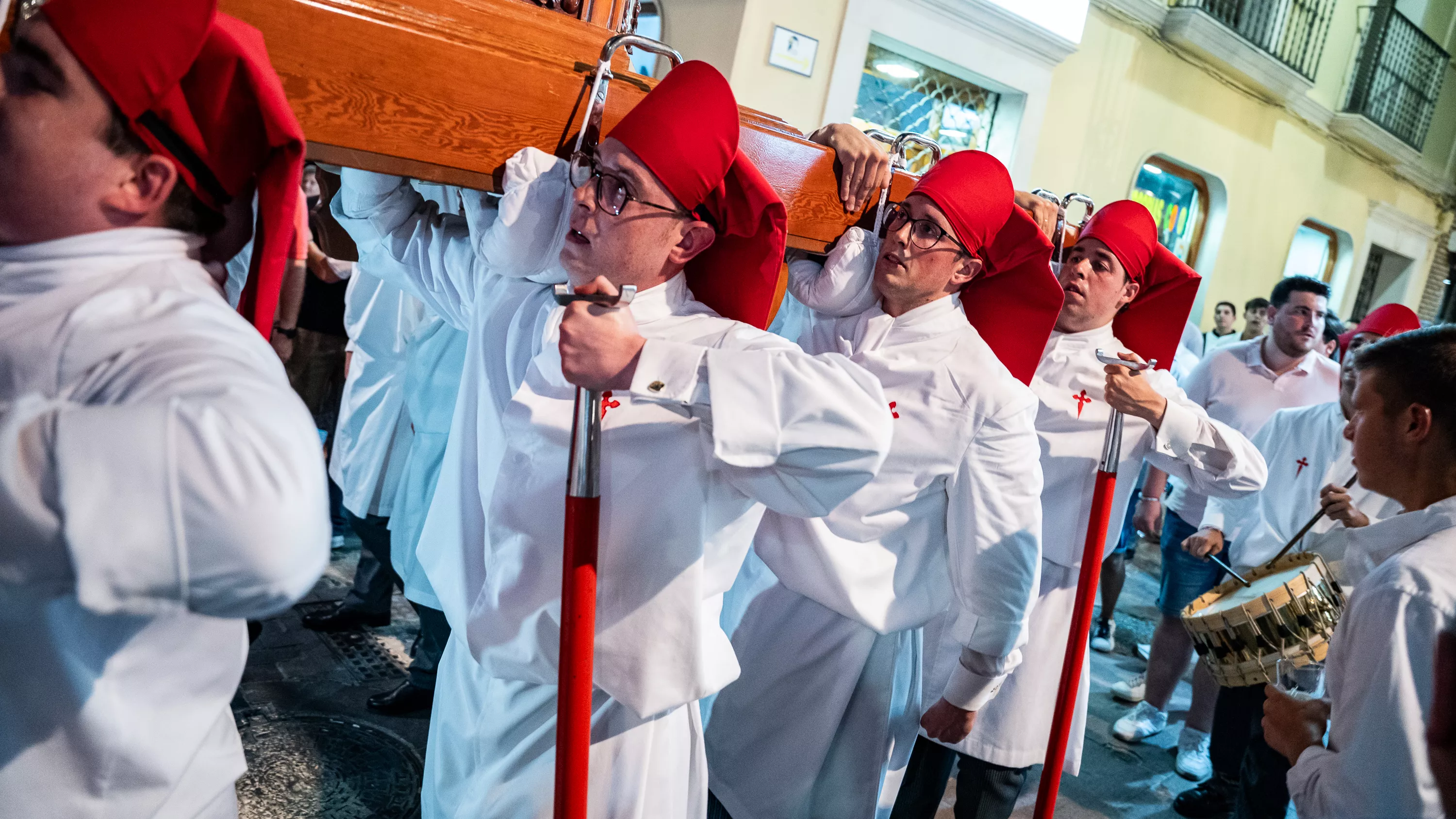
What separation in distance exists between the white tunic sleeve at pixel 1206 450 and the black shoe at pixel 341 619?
3355mm

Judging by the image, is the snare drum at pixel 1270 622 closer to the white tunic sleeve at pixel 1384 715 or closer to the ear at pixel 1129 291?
the ear at pixel 1129 291

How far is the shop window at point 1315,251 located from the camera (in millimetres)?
13914

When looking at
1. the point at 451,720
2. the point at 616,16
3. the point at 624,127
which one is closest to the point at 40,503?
the point at 624,127

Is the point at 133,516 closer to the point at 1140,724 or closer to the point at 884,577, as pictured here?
the point at 884,577

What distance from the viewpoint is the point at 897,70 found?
8008mm

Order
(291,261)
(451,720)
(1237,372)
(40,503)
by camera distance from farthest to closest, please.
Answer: (1237,372) < (291,261) < (451,720) < (40,503)

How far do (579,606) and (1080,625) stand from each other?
1960 millimetres

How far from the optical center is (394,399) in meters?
4.34

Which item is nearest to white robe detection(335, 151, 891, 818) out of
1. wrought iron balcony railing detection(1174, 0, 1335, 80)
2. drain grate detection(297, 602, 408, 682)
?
drain grate detection(297, 602, 408, 682)

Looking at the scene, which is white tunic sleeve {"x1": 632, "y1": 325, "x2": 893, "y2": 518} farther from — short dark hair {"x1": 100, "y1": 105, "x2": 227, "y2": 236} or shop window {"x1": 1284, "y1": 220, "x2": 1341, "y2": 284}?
shop window {"x1": 1284, "y1": 220, "x2": 1341, "y2": 284}

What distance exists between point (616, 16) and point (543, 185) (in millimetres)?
602

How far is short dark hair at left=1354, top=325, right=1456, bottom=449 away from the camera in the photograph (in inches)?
79.2

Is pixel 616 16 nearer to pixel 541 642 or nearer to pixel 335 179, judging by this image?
pixel 335 179

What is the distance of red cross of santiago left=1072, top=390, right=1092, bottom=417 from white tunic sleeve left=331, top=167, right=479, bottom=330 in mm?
2034
